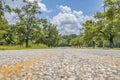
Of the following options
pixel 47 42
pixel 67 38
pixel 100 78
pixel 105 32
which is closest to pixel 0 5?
pixel 100 78

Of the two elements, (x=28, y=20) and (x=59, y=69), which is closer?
(x=59, y=69)

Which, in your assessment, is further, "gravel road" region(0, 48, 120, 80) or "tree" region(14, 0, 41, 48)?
"tree" region(14, 0, 41, 48)

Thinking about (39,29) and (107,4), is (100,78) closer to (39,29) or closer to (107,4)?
(107,4)

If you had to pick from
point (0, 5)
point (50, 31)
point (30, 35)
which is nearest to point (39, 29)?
point (30, 35)

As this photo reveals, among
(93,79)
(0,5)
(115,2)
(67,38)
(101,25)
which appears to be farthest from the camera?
(67,38)

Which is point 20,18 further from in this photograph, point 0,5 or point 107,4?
point 0,5

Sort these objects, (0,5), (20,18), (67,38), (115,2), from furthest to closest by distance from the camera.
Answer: (67,38) → (20,18) → (115,2) → (0,5)

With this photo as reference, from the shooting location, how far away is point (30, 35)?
77.5 m

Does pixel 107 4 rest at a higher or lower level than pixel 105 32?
higher

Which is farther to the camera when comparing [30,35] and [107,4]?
[30,35]

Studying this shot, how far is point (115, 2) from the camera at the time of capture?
55625mm

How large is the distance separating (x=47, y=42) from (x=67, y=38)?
71589 millimetres

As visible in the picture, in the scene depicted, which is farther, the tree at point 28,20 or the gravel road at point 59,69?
the tree at point 28,20


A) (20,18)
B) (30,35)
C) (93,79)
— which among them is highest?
(20,18)
